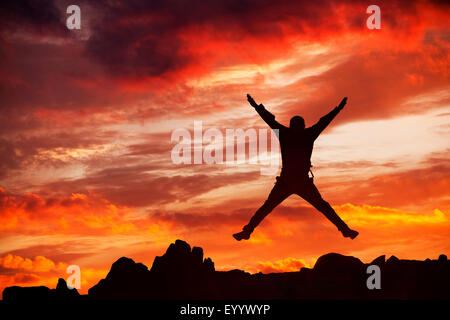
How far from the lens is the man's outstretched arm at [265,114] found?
2873 cm

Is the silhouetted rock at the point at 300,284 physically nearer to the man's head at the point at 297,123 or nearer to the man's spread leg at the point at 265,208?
the man's spread leg at the point at 265,208

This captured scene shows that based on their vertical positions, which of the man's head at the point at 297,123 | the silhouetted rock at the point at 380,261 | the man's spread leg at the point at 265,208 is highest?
the man's head at the point at 297,123

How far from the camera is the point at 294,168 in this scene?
95.7ft

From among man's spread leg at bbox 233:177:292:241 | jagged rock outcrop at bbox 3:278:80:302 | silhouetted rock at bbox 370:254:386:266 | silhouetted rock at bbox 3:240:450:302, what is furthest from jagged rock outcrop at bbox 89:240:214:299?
man's spread leg at bbox 233:177:292:241

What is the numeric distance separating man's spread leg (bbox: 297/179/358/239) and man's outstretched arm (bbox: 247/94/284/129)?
308cm

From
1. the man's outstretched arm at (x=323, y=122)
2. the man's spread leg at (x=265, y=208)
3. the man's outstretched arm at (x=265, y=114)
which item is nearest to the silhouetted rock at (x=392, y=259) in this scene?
the man's spread leg at (x=265, y=208)

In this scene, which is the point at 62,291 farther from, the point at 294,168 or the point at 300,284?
the point at 294,168

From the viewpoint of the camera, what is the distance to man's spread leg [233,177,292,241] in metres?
29.1

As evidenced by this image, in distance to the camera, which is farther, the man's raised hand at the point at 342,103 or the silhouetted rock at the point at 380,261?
→ the silhouetted rock at the point at 380,261
